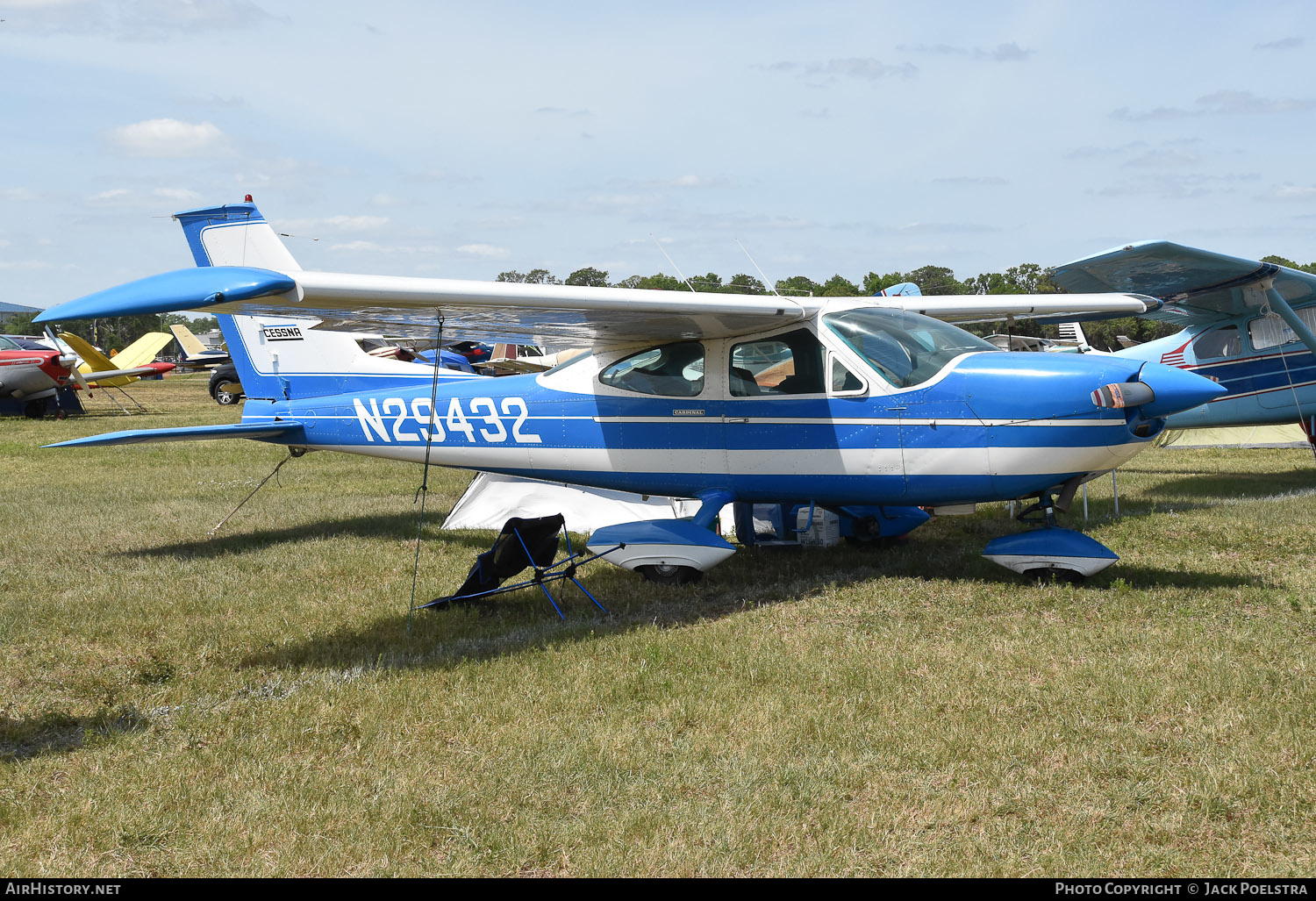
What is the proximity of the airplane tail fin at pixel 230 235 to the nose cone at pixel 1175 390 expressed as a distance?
760cm

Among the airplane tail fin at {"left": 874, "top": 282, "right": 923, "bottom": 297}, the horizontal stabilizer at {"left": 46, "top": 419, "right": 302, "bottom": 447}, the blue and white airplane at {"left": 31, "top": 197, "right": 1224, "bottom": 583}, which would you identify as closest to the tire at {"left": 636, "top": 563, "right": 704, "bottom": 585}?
the blue and white airplane at {"left": 31, "top": 197, "right": 1224, "bottom": 583}

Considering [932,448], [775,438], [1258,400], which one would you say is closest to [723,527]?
[775,438]

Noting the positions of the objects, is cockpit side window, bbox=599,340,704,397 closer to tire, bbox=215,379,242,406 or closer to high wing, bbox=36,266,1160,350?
high wing, bbox=36,266,1160,350

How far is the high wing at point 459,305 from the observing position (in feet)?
14.5

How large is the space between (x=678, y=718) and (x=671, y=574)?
2.74m

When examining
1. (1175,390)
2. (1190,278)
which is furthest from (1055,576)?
(1190,278)

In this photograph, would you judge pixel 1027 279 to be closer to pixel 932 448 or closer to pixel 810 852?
pixel 932 448

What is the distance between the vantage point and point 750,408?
7035mm

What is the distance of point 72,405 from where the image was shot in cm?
2645

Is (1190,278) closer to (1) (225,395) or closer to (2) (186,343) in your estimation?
(1) (225,395)

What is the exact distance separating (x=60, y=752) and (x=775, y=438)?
4.73m

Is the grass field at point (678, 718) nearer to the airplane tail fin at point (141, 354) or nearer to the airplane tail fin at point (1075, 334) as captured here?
the airplane tail fin at point (1075, 334)

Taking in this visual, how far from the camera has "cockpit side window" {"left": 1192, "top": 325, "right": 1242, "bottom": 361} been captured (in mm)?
11938

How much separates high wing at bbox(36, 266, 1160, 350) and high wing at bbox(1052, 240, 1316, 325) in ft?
8.90
